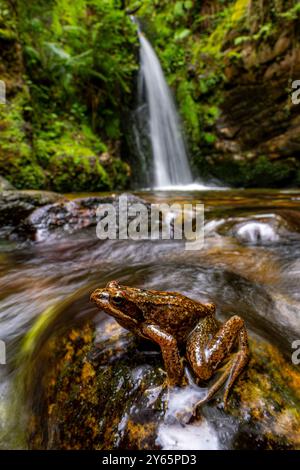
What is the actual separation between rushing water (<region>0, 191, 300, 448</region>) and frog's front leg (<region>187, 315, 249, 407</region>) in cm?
18

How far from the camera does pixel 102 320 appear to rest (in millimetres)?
1737

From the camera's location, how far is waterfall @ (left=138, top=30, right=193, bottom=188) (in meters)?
12.2

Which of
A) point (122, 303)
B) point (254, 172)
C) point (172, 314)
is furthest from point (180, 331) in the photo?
point (254, 172)

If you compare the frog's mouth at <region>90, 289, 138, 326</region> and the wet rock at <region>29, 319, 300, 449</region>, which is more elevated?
the frog's mouth at <region>90, 289, 138, 326</region>

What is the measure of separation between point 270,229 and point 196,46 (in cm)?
1235

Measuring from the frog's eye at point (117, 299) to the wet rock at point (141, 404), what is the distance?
1.01 feet

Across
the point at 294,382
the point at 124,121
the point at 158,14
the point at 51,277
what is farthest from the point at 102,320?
the point at 158,14

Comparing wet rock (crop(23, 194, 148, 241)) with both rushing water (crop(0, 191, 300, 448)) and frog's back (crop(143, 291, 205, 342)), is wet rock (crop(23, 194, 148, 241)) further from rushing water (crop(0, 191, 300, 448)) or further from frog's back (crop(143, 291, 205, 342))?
frog's back (crop(143, 291, 205, 342))

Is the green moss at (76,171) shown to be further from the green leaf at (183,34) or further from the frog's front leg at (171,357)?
the green leaf at (183,34)

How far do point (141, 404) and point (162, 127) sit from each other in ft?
42.6

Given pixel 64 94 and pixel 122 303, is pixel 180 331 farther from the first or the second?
pixel 64 94

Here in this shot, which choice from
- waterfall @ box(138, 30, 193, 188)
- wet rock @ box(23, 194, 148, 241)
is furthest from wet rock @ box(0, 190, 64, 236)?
waterfall @ box(138, 30, 193, 188)

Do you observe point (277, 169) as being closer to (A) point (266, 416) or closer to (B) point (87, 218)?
(B) point (87, 218)
